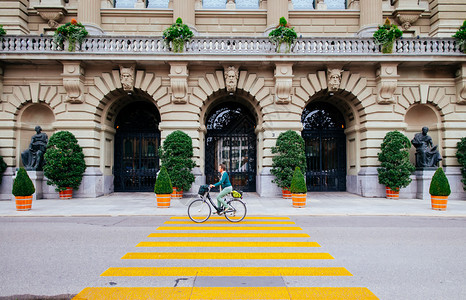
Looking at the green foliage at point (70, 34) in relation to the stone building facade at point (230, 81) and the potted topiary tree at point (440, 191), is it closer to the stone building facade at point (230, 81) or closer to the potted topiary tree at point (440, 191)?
the stone building facade at point (230, 81)

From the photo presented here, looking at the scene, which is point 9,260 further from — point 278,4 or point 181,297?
point 278,4

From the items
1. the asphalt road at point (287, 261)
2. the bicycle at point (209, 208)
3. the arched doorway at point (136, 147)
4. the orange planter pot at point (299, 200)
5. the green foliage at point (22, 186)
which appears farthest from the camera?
the arched doorway at point (136, 147)

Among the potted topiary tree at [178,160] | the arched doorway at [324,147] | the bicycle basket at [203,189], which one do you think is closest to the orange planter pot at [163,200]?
the potted topiary tree at [178,160]

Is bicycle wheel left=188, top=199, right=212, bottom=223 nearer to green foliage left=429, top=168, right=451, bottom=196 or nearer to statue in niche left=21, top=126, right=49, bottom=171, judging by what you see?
green foliage left=429, top=168, right=451, bottom=196

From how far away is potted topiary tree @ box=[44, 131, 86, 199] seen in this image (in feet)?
52.3

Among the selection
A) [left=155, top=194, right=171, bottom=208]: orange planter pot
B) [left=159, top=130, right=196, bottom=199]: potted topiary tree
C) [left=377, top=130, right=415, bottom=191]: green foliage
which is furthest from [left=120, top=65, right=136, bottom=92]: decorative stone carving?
[left=377, top=130, right=415, bottom=191]: green foliage

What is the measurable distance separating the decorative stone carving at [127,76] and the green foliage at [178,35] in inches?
108

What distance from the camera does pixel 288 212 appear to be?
39.9 feet

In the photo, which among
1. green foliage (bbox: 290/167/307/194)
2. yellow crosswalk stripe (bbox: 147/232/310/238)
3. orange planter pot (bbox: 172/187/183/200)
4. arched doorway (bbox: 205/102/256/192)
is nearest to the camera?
yellow crosswalk stripe (bbox: 147/232/310/238)

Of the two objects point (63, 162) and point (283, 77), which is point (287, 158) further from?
point (63, 162)

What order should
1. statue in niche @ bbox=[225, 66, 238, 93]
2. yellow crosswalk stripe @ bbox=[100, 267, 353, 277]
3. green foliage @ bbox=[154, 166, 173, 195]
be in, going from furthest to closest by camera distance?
statue in niche @ bbox=[225, 66, 238, 93] → green foliage @ bbox=[154, 166, 173, 195] → yellow crosswalk stripe @ bbox=[100, 267, 353, 277]

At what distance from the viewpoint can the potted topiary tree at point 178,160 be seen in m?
16.3

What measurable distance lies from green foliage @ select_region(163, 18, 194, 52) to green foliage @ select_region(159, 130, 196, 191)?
16.0 ft

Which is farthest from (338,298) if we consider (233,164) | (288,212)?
(233,164)
